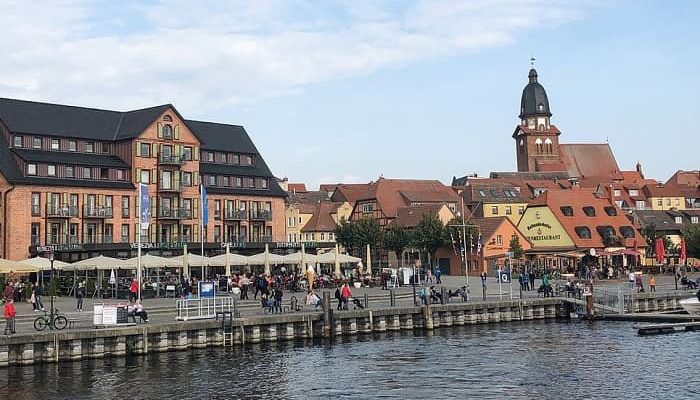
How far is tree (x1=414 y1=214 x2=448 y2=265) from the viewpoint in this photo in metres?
99.6

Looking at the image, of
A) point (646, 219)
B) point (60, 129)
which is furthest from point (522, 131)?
point (60, 129)

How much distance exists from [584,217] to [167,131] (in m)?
51.0

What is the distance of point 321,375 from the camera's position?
3694cm

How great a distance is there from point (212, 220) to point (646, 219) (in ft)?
219

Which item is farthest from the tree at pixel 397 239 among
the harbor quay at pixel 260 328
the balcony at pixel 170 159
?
the harbor quay at pixel 260 328

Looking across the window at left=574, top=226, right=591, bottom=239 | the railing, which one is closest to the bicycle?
the railing

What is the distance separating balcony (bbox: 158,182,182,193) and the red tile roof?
4330 centimetres

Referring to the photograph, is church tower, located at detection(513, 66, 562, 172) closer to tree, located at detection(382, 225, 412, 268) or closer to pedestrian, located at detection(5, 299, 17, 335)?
tree, located at detection(382, 225, 412, 268)

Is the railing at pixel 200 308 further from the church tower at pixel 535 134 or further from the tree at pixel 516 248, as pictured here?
the church tower at pixel 535 134

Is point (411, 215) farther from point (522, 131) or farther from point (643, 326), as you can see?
point (522, 131)

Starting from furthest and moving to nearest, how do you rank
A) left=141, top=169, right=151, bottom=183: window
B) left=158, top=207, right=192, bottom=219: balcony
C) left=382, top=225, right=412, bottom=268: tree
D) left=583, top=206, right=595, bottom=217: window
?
left=583, top=206, right=595, bottom=217: window
left=382, top=225, right=412, bottom=268: tree
left=158, top=207, right=192, bottom=219: balcony
left=141, top=169, right=151, bottom=183: window

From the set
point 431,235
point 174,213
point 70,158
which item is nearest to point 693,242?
point 431,235

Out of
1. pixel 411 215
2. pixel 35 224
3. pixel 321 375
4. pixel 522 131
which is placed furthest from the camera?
pixel 522 131

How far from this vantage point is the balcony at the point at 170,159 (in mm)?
90938
